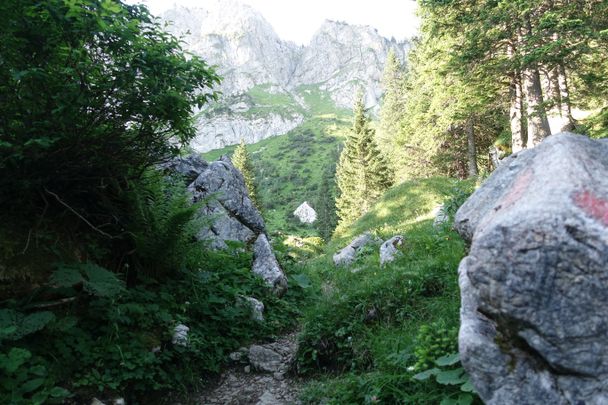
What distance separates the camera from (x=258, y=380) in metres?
5.22

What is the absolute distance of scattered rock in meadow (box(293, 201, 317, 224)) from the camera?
105 m

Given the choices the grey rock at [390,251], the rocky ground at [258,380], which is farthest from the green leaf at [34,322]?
the grey rock at [390,251]

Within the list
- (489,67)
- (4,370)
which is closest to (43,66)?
(4,370)

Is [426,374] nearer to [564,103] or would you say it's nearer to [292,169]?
[564,103]

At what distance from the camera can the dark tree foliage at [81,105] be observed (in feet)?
11.9

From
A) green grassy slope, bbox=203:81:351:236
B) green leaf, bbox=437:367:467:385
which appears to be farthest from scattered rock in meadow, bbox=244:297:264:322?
green grassy slope, bbox=203:81:351:236

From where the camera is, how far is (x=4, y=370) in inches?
129

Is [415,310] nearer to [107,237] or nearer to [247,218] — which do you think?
[107,237]

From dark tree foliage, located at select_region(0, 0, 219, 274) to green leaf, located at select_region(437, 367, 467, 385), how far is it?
4.03 metres

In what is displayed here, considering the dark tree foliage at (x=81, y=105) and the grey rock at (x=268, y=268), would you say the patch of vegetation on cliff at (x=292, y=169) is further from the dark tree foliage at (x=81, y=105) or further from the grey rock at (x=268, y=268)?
the dark tree foliage at (x=81, y=105)

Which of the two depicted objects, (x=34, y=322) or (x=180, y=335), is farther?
(x=180, y=335)

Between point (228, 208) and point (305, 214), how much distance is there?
97456mm

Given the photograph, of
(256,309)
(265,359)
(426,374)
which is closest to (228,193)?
(256,309)

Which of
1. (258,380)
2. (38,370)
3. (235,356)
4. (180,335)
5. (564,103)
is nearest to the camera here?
(38,370)
